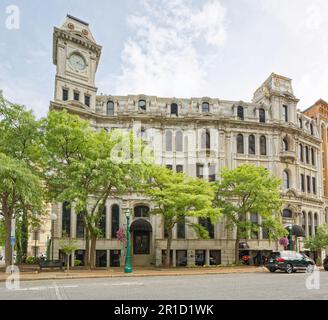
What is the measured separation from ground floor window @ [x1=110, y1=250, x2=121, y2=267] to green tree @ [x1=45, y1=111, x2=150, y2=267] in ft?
34.1

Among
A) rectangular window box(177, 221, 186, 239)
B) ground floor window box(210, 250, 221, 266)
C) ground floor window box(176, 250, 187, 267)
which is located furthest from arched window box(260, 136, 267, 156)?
ground floor window box(176, 250, 187, 267)

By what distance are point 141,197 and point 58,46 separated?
17284 mm

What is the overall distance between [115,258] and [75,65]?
1989cm

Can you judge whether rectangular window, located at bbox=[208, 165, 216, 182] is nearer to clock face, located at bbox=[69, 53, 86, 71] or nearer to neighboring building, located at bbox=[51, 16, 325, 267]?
neighboring building, located at bbox=[51, 16, 325, 267]

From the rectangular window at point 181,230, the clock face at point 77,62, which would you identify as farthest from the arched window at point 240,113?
the clock face at point 77,62

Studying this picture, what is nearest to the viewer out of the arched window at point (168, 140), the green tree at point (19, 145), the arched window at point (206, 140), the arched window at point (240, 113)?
the green tree at point (19, 145)

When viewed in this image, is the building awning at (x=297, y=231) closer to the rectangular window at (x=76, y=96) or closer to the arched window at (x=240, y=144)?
the arched window at (x=240, y=144)

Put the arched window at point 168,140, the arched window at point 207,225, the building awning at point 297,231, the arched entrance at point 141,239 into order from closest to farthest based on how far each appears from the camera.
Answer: the arched entrance at point 141,239 < the arched window at point 207,225 < the building awning at point 297,231 < the arched window at point 168,140

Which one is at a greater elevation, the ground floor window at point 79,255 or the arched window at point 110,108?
the arched window at point 110,108

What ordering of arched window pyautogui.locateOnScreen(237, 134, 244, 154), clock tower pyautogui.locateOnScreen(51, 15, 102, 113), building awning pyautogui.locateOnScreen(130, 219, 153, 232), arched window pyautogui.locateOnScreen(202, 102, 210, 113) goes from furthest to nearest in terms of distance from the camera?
1. arched window pyautogui.locateOnScreen(202, 102, 210, 113)
2. arched window pyautogui.locateOnScreen(237, 134, 244, 154)
3. clock tower pyautogui.locateOnScreen(51, 15, 102, 113)
4. building awning pyautogui.locateOnScreen(130, 219, 153, 232)

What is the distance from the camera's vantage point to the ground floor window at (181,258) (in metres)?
41.1

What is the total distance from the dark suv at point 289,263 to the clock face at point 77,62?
26.8 metres

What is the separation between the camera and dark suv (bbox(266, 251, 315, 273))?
27.7 m

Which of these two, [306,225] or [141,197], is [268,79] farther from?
[141,197]
